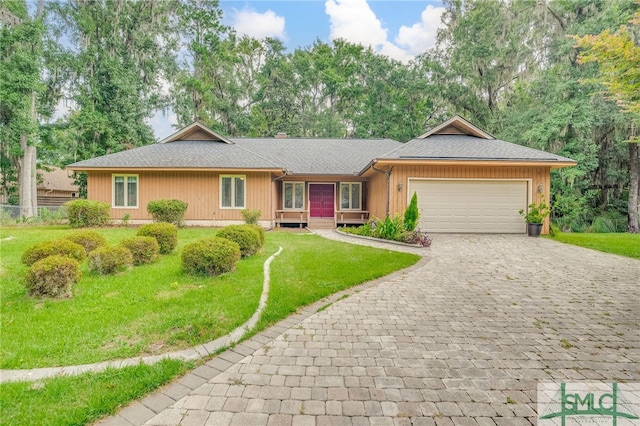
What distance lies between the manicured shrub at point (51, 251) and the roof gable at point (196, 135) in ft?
34.9

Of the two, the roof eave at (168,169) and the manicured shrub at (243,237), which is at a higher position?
the roof eave at (168,169)

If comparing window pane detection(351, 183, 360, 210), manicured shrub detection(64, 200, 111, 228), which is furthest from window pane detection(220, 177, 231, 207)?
window pane detection(351, 183, 360, 210)

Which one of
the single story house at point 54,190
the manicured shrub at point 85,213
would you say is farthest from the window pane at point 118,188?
the single story house at point 54,190

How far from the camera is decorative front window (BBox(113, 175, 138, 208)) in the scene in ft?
43.6

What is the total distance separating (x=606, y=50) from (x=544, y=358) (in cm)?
656

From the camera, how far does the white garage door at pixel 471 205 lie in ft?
37.9

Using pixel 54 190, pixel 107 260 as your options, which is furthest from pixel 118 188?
pixel 54 190

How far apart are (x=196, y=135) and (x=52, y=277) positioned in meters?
12.5

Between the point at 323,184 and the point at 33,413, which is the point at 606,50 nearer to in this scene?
the point at 33,413

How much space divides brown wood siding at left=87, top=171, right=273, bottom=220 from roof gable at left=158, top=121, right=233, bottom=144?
2.73 meters

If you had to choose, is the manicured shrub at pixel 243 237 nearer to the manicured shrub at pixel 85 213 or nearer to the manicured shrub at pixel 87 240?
the manicured shrub at pixel 87 240

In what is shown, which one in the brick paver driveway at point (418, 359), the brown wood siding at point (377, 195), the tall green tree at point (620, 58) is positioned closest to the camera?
the brick paver driveway at point (418, 359)

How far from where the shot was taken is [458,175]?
11.6 metres

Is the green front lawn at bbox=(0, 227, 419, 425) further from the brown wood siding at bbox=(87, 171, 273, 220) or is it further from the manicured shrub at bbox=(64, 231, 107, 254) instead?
the brown wood siding at bbox=(87, 171, 273, 220)
